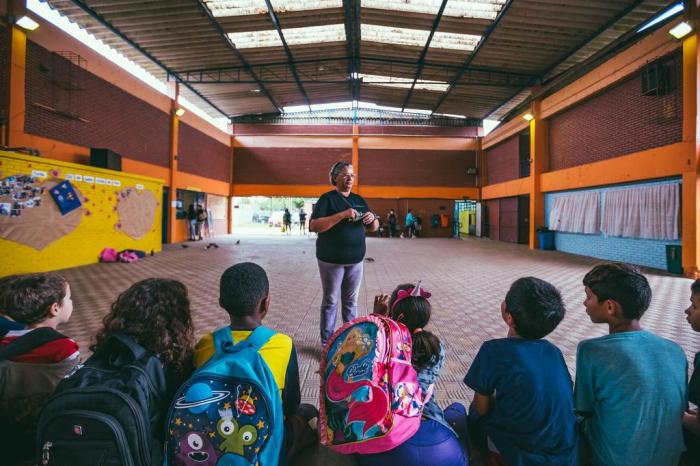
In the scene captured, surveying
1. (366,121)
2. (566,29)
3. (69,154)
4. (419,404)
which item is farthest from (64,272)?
(366,121)

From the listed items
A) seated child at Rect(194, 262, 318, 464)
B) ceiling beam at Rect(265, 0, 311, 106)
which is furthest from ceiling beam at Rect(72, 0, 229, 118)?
seated child at Rect(194, 262, 318, 464)

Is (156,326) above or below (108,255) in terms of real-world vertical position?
above

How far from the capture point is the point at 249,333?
4.31ft

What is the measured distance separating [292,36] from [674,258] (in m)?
12.9

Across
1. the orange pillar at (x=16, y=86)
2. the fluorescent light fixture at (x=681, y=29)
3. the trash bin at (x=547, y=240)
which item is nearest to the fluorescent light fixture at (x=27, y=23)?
the orange pillar at (x=16, y=86)

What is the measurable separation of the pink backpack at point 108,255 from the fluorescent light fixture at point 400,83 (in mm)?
12673

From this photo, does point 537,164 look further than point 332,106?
No

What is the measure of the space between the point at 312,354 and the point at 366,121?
2018 cm

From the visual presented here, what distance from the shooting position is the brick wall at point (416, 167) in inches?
841

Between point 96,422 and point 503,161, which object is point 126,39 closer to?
point 96,422

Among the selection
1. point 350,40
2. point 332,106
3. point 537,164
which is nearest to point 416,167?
point 332,106

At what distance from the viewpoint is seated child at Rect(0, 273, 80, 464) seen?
1.35 metres

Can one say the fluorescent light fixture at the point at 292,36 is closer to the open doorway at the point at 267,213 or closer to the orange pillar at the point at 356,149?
the orange pillar at the point at 356,149

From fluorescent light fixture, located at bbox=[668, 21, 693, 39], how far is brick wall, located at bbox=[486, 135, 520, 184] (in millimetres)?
9428
